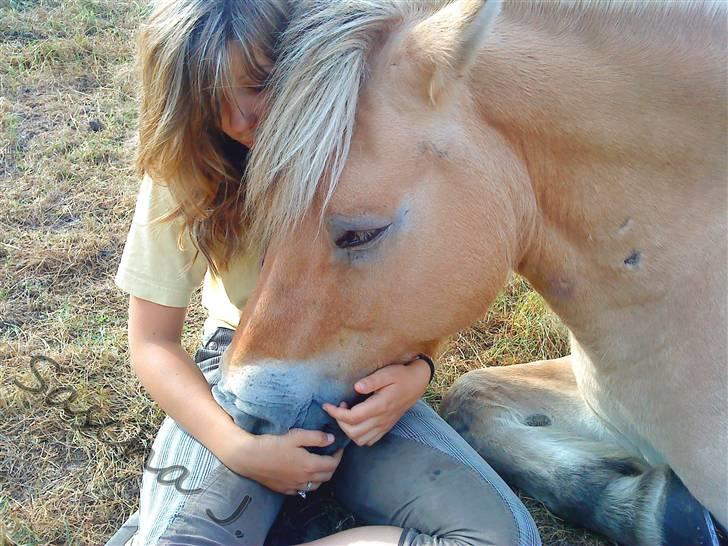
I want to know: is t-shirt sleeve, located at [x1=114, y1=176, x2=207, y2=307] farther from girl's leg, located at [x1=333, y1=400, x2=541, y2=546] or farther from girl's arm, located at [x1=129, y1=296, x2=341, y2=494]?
girl's leg, located at [x1=333, y1=400, x2=541, y2=546]

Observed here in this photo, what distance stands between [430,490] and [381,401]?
31 centimetres

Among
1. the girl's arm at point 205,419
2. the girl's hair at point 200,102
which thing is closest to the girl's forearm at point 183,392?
the girl's arm at point 205,419

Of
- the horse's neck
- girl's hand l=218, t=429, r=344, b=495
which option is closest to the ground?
girl's hand l=218, t=429, r=344, b=495

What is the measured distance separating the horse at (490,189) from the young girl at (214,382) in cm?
13

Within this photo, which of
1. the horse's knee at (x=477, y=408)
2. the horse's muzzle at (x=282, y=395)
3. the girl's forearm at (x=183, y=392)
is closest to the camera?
the horse's muzzle at (x=282, y=395)

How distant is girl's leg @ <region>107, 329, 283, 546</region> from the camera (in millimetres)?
1640

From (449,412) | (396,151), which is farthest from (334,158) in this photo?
(449,412)

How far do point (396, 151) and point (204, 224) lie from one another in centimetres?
Answer: 63

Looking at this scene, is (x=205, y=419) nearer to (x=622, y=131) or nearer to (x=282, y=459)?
(x=282, y=459)

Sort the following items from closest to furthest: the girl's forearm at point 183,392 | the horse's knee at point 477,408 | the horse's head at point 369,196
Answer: the horse's head at point 369,196, the girl's forearm at point 183,392, the horse's knee at point 477,408

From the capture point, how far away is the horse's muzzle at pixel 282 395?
4.79ft

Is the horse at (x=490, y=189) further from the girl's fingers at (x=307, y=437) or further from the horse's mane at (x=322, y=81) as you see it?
the girl's fingers at (x=307, y=437)

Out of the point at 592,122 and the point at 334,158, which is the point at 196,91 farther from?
the point at 592,122

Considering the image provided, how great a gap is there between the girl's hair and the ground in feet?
2.38
